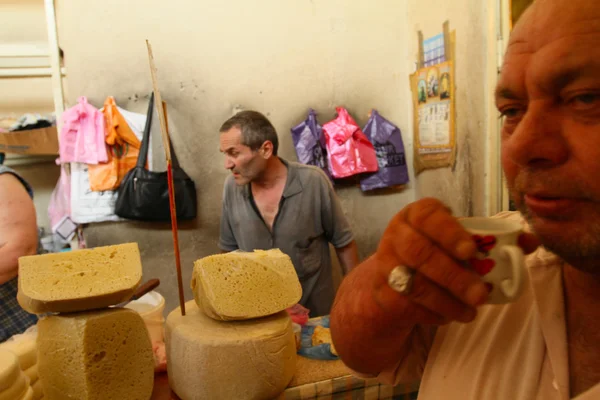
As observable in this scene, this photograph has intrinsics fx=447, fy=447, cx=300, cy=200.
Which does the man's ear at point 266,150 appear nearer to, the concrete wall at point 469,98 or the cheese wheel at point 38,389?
Result: the concrete wall at point 469,98

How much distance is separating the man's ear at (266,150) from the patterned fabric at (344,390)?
1471 millimetres

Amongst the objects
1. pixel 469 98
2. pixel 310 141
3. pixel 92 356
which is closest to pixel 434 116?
pixel 469 98

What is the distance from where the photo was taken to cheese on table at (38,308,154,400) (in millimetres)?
1073

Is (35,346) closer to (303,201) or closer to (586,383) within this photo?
(586,383)

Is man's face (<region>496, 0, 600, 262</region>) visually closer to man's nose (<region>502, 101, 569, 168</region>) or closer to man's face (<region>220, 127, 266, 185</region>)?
man's nose (<region>502, 101, 569, 168</region>)

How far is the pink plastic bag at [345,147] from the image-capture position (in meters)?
3.03

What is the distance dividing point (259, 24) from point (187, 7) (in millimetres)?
485

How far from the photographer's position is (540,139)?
0.64 meters

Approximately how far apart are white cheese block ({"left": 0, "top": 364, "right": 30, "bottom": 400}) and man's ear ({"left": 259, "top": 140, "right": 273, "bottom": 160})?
1661 mm

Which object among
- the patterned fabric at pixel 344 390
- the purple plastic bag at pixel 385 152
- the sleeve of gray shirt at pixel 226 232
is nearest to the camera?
the patterned fabric at pixel 344 390

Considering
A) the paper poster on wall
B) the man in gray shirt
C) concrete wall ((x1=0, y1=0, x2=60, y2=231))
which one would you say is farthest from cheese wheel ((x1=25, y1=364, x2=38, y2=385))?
concrete wall ((x1=0, y1=0, x2=60, y2=231))

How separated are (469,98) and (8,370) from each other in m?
2.33

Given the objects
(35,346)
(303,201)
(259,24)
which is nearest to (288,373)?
(35,346)

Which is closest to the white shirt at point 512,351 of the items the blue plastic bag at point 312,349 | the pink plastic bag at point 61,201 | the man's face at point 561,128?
the man's face at point 561,128
